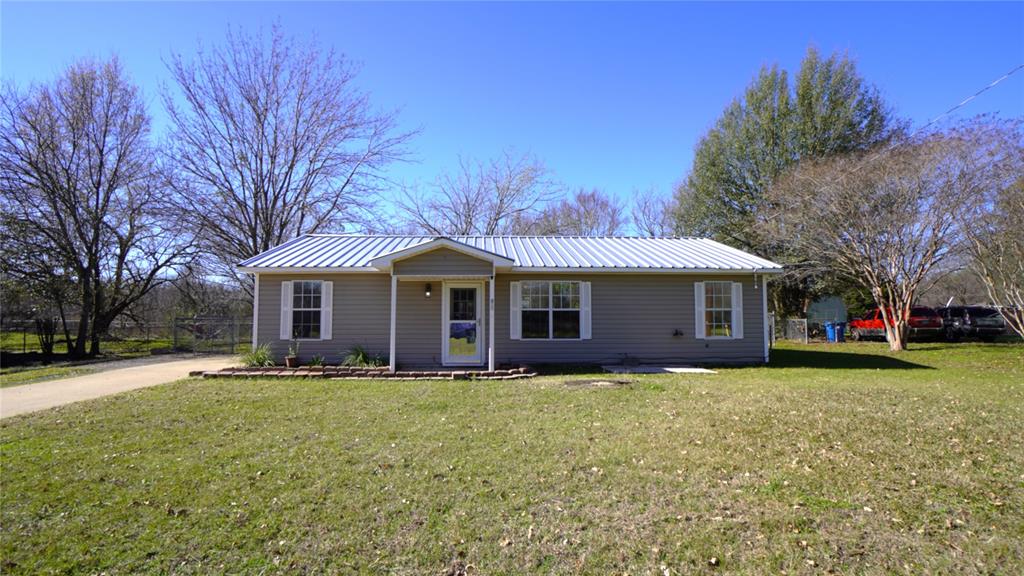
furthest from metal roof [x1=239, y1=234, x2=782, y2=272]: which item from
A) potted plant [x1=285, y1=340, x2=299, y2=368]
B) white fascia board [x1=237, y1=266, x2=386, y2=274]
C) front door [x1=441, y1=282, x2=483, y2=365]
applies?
potted plant [x1=285, y1=340, x2=299, y2=368]

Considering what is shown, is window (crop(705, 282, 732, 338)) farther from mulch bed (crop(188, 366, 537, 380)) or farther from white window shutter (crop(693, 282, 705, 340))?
mulch bed (crop(188, 366, 537, 380))

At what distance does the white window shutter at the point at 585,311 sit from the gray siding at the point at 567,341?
14 cm

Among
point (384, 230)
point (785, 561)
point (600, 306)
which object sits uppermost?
point (384, 230)

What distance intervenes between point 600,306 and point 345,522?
9.60m

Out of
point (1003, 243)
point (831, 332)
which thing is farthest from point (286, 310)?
point (831, 332)

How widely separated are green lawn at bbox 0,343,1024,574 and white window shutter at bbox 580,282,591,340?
4981 mm

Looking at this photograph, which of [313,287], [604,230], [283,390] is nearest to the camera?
[283,390]

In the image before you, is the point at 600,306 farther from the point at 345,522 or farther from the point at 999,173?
the point at 999,173

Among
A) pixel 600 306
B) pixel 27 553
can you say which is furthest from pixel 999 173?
pixel 27 553

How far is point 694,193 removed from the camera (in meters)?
26.3

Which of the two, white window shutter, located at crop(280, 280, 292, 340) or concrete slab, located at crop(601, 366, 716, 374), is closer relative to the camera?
concrete slab, located at crop(601, 366, 716, 374)

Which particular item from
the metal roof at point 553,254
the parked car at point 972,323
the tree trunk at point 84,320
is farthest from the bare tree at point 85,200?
the parked car at point 972,323

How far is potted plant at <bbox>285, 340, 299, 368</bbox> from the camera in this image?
11414mm

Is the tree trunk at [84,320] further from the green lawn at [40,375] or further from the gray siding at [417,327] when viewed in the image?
the gray siding at [417,327]
